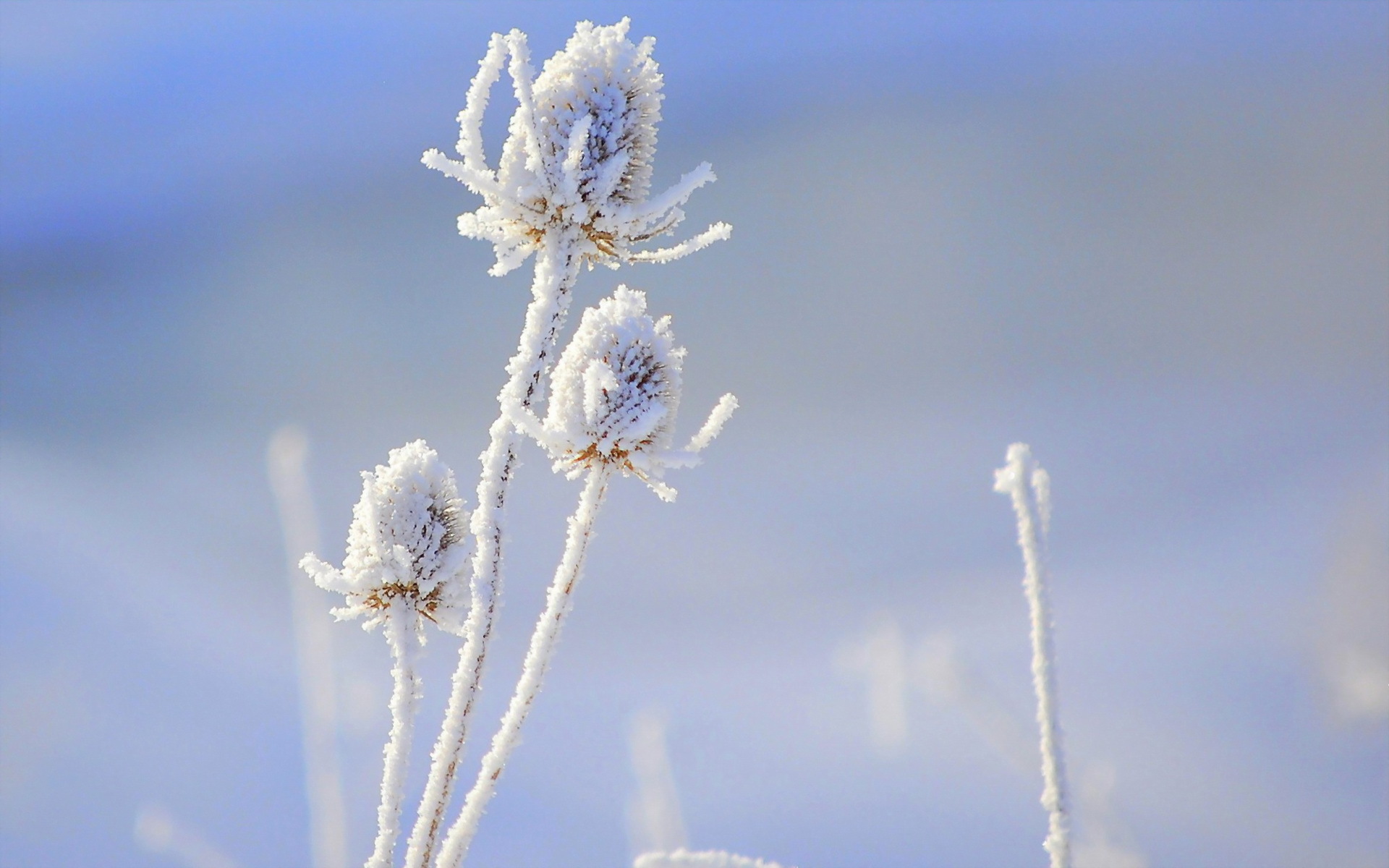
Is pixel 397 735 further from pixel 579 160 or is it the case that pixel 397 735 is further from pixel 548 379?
pixel 579 160

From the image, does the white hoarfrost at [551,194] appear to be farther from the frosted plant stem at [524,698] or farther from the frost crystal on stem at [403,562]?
the frost crystal on stem at [403,562]

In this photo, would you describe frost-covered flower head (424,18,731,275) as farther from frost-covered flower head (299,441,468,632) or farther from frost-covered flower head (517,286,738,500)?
frost-covered flower head (299,441,468,632)

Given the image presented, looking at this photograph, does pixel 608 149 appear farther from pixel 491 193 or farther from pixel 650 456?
pixel 650 456

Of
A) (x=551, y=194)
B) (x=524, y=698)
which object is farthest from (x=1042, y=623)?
(x=551, y=194)

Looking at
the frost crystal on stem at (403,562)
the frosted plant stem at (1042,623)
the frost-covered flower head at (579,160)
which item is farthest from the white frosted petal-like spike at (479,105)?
the frosted plant stem at (1042,623)

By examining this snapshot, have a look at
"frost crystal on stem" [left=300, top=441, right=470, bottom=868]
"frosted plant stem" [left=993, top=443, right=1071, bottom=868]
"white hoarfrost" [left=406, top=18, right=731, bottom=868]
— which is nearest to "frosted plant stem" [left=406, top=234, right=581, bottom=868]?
"white hoarfrost" [left=406, top=18, right=731, bottom=868]

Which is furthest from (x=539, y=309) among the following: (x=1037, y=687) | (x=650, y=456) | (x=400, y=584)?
(x=1037, y=687)
